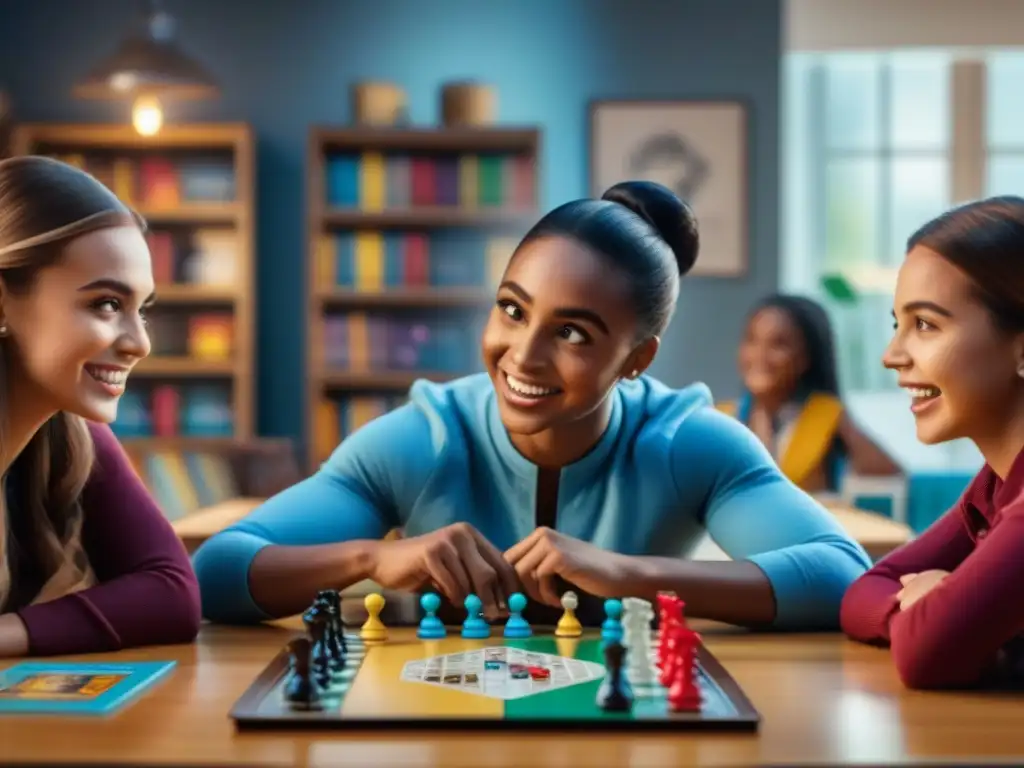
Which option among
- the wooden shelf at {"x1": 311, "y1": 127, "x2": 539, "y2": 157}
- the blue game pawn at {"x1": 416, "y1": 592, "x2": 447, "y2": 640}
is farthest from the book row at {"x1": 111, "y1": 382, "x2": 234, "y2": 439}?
the blue game pawn at {"x1": 416, "y1": 592, "x2": 447, "y2": 640}

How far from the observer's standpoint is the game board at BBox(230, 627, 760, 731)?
3.79ft

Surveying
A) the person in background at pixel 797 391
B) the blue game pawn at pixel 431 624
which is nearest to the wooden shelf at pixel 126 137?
the person in background at pixel 797 391

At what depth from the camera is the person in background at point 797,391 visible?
4.27m

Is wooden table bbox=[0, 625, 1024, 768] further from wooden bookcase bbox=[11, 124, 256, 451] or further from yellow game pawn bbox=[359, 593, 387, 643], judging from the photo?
wooden bookcase bbox=[11, 124, 256, 451]

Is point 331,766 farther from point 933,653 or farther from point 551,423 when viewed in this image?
point 551,423

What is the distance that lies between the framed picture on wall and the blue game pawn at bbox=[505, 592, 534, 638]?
5.07 metres

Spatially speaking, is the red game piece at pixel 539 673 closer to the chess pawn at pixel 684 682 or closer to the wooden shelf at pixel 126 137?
the chess pawn at pixel 684 682

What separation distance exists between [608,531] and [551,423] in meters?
0.18

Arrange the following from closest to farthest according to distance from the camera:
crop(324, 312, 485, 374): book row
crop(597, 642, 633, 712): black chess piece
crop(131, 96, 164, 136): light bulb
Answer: crop(597, 642, 633, 712): black chess piece, crop(131, 96, 164, 136): light bulb, crop(324, 312, 485, 374): book row

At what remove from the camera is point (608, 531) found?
1767 mm

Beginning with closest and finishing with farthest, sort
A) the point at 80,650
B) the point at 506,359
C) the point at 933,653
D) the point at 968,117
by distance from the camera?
1. the point at 933,653
2. the point at 80,650
3. the point at 506,359
4. the point at 968,117

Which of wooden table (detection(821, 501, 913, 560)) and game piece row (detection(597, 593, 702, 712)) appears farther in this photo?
wooden table (detection(821, 501, 913, 560))

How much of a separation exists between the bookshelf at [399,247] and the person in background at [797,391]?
196 cm

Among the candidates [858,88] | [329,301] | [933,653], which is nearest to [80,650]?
[933,653]
